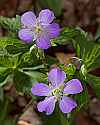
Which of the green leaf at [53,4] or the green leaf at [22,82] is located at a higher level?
the green leaf at [53,4]

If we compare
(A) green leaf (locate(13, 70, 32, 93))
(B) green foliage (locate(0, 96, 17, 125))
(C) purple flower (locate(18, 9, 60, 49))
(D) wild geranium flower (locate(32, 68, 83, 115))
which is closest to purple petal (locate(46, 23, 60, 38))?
(C) purple flower (locate(18, 9, 60, 49))

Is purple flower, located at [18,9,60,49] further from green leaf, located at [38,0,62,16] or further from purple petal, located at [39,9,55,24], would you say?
green leaf, located at [38,0,62,16]

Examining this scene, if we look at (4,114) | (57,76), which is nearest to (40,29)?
(57,76)

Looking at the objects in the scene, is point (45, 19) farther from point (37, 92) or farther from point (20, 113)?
point (20, 113)

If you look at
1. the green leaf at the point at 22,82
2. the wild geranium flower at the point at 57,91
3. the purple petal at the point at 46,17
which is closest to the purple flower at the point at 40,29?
the purple petal at the point at 46,17

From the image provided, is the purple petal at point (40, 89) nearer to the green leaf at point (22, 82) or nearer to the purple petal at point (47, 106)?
the purple petal at point (47, 106)

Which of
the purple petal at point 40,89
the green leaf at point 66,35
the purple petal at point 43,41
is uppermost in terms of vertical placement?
the purple petal at point 43,41

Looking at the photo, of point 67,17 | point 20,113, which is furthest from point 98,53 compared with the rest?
point 67,17
